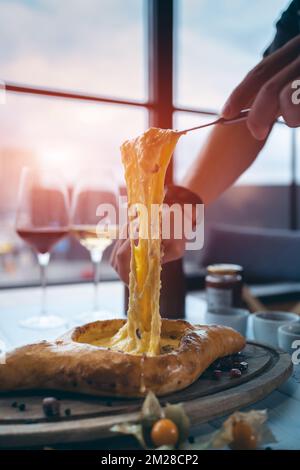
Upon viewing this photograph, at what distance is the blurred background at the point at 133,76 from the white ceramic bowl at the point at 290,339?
2.42ft

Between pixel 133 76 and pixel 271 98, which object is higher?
pixel 133 76

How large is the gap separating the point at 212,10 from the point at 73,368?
3.91 meters

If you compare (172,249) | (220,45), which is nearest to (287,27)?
(172,249)

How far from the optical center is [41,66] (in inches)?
137

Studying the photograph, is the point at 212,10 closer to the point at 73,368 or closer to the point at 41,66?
the point at 41,66

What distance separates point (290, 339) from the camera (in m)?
1.02

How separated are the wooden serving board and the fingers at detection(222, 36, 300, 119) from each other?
1.76 ft

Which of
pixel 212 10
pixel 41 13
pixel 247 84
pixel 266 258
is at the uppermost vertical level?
pixel 212 10

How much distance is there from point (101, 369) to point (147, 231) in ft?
0.99

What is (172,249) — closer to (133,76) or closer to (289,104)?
(289,104)

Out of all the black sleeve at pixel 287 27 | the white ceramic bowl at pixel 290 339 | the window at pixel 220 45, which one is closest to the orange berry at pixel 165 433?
the white ceramic bowl at pixel 290 339

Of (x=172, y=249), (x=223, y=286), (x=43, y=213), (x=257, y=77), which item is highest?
(x=257, y=77)

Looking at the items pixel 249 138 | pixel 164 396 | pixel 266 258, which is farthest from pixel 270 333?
pixel 266 258

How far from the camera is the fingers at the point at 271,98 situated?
84cm
